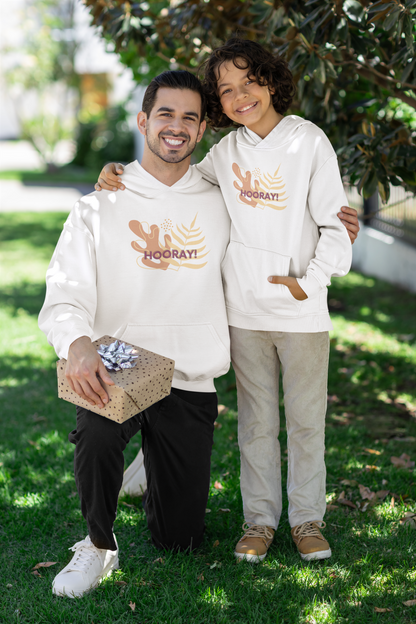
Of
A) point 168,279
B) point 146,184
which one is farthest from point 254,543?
point 146,184

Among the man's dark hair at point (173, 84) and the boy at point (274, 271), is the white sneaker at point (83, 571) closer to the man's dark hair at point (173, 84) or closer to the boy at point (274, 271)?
the boy at point (274, 271)

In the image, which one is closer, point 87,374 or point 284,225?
point 87,374

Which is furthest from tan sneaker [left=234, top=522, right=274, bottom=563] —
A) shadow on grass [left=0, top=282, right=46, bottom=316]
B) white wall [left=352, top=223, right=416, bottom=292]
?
white wall [left=352, top=223, right=416, bottom=292]

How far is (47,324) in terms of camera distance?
104 inches

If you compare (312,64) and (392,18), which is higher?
(392,18)

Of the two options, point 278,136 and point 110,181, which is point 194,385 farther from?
point 278,136

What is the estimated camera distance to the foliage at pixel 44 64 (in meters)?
26.3

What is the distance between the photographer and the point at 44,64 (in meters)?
26.8

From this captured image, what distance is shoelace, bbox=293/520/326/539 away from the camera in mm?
2893

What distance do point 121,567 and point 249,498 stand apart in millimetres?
648

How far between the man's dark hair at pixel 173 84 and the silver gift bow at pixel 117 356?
1.13 metres

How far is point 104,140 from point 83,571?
23769 mm

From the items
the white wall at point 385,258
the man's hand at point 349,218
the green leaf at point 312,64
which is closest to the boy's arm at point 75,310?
the man's hand at point 349,218

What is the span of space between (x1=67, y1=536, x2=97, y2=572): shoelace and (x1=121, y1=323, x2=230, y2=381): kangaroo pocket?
0.81 m
